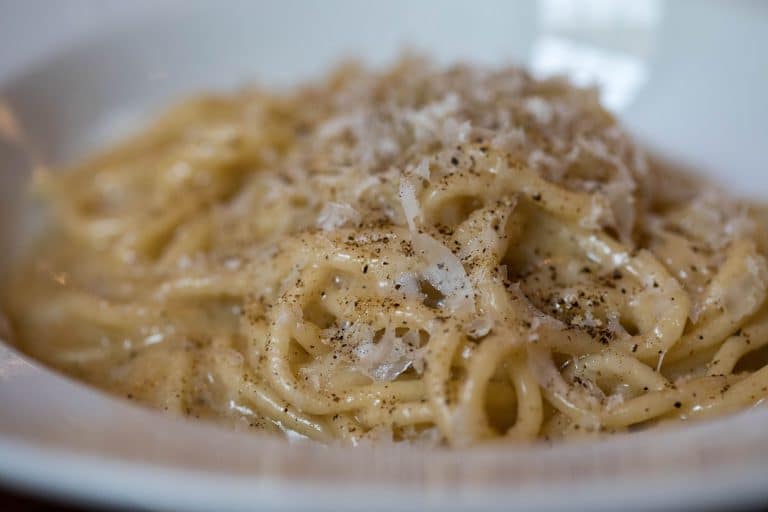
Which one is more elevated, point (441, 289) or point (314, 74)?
point (441, 289)

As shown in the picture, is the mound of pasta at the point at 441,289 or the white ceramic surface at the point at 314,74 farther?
the mound of pasta at the point at 441,289

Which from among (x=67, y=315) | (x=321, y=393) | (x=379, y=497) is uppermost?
(x=379, y=497)

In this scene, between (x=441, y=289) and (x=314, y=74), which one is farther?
(x=314, y=74)

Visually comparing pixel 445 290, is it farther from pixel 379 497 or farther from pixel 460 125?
pixel 379 497

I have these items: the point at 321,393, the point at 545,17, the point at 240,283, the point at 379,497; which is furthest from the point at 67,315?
the point at 545,17

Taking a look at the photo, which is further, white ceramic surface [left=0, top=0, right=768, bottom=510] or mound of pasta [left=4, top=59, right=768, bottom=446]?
mound of pasta [left=4, top=59, right=768, bottom=446]
